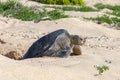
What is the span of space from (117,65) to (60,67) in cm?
124

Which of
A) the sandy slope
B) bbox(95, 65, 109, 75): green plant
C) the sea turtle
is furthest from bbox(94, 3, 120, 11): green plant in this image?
bbox(95, 65, 109, 75): green plant

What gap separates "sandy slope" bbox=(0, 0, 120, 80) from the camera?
600 cm

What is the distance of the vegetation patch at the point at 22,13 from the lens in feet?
42.9

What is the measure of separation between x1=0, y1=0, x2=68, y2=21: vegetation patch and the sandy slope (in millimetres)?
518

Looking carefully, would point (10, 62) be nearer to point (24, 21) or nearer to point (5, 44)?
point (5, 44)

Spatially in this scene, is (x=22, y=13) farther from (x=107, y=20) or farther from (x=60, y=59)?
(x=60, y=59)

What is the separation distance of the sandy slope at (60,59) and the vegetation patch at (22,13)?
1.70 ft

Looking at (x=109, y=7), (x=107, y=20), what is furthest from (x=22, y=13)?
(x=109, y=7)

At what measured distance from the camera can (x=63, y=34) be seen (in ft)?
26.0

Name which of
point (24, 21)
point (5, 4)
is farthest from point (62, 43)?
point (5, 4)

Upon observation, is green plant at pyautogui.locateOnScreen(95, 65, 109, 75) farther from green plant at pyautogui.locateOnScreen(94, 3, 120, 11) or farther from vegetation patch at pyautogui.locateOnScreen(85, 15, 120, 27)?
green plant at pyautogui.locateOnScreen(94, 3, 120, 11)

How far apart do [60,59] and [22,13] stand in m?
6.05

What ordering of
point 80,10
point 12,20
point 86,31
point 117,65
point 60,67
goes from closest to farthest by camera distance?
point 60,67, point 117,65, point 86,31, point 12,20, point 80,10

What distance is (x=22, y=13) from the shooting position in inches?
529
